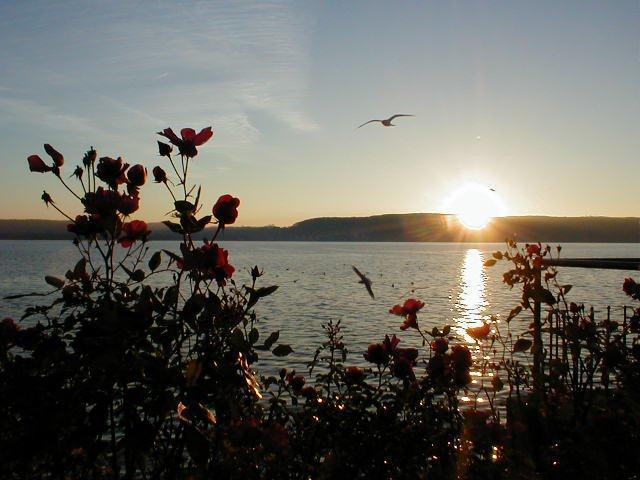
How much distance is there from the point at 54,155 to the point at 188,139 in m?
0.67

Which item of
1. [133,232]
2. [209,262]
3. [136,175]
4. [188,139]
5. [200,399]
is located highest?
[188,139]

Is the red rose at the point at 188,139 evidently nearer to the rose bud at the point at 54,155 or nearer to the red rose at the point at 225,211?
the red rose at the point at 225,211

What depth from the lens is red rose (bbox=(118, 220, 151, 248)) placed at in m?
2.72

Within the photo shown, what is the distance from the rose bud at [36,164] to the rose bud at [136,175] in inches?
15.3

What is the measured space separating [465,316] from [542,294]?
28629 millimetres

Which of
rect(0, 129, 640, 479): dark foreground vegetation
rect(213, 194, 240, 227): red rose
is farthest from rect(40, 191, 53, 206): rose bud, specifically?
rect(213, 194, 240, 227): red rose

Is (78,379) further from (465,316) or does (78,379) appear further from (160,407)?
(465,316)

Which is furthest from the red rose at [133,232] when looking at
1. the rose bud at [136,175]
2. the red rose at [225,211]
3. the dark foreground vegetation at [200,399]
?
the red rose at [225,211]

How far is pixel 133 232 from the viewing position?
273 cm

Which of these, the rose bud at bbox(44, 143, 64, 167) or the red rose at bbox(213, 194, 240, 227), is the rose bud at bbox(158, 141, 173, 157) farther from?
the rose bud at bbox(44, 143, 64, 167)

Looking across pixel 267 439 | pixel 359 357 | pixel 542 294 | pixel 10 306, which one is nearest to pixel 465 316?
pixel 359 357

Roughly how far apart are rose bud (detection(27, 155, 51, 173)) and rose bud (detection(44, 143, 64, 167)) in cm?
5

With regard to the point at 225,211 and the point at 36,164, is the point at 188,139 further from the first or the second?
the point at 36,164

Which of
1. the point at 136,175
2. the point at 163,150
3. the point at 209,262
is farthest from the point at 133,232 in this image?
the point at 209,262
